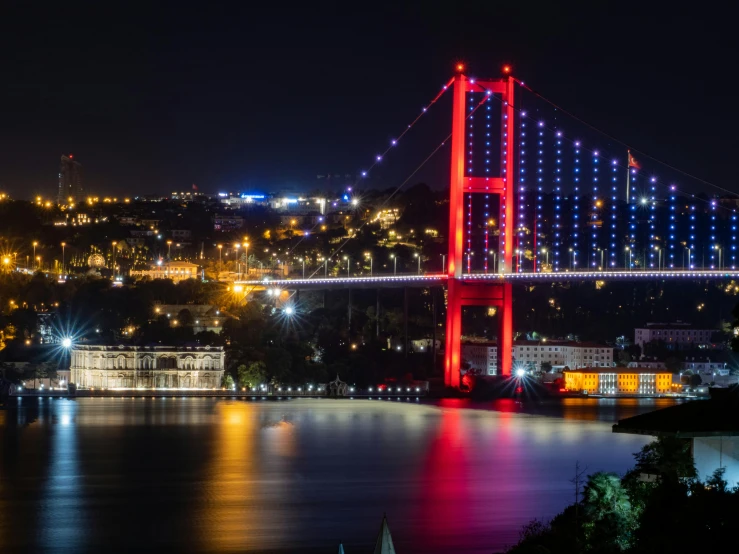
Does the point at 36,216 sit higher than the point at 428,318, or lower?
higher

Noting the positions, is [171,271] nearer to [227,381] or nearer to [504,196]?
[227,381]

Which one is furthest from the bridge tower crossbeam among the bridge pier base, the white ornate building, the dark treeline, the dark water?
the dark treeline

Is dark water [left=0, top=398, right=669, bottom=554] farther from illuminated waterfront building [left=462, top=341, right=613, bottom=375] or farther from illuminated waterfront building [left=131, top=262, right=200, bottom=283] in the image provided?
illuminated waterfront building [left=131, top=262, right=200, bottom=283]

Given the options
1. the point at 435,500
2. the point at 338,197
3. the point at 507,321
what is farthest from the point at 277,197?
the point at 435,500

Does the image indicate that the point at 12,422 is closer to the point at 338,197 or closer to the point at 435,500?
the point at 435,500

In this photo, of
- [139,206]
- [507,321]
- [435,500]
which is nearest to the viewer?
[435,500]

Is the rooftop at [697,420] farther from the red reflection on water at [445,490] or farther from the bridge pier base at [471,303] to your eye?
the bridge pier base at [471,303]

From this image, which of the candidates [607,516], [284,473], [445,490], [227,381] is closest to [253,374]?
[227,381]
